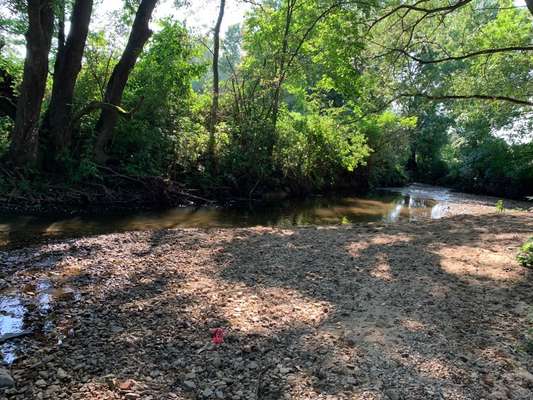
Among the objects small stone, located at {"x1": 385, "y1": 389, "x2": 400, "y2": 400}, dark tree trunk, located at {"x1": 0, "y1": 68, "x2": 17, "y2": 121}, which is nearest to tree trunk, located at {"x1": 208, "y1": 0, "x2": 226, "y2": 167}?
dark tree trunk, located at {"x1": 0, "y1": 68, "x2": 17, "y2": 121}

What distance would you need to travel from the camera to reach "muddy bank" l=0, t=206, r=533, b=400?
3.17 meters

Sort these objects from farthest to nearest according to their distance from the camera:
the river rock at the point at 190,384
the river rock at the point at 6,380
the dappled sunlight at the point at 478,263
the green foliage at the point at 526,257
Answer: the green foliage at the point at 526,257 → the dappled sunlight at the point at 478,263 → the river rock at the point at 190,384 → the river rock at the point at 6,380

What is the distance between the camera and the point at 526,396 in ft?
10.2

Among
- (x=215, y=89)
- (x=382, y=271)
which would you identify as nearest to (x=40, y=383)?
(x=382, y=271)

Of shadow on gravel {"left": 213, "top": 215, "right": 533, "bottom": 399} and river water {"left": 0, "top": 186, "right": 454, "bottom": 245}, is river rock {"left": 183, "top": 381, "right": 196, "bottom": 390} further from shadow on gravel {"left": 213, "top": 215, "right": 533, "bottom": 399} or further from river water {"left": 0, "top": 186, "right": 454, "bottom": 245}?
river water {"left": 0, "top": 186, "right": 454, "bottom": 245}

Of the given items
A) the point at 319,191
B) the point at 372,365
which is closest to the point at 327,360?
the point at 372,365

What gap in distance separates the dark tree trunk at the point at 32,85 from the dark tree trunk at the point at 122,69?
1.89 metres

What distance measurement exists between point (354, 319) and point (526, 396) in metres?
1.67

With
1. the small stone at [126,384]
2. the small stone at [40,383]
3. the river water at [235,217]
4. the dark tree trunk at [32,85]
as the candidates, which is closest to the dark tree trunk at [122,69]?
the dark tree trunk at [32,85]

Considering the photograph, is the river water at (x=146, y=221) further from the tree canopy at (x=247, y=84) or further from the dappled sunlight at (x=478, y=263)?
the dappled sunlight at (x=478, y=263)

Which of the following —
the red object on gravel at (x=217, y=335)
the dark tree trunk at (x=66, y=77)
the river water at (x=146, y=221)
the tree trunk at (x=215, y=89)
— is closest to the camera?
the red object on gravel at (x=217, y=335)

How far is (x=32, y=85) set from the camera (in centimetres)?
1057

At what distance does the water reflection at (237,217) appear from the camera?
8.72 metres

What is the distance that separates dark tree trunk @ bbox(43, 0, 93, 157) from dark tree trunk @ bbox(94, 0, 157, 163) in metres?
0.95
